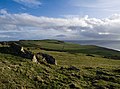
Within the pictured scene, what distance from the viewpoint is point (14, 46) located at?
5016 centimetres

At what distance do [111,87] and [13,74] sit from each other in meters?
13.7

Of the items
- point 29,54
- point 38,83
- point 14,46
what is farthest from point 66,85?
point 14,46

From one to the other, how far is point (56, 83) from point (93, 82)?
618 centimetres

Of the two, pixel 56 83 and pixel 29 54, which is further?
pixel 29 54

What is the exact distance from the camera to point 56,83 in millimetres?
34469

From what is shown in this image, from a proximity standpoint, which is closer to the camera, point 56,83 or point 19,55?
point 56,83

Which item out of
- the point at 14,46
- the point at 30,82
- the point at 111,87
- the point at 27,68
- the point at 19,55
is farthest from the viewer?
the point at 14,46

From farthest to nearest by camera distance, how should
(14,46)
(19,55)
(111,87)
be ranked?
(14,46)
(19,55)
(111,87)

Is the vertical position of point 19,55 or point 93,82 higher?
point 19,55

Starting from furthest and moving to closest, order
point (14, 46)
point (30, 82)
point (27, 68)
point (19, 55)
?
point (14, 46), point (19, 55), point (27, 68), point (30, 82)

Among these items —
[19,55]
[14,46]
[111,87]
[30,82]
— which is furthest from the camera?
[14,46]

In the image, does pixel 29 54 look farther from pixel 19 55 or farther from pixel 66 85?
pixel 66 85

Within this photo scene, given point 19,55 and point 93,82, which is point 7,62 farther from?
point 93,82

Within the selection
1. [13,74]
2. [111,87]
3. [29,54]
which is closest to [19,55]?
[29,54]
